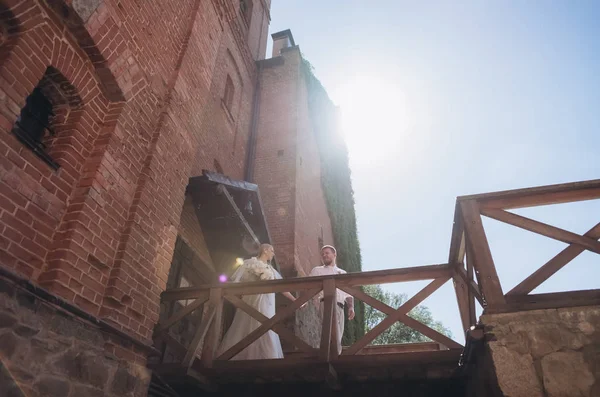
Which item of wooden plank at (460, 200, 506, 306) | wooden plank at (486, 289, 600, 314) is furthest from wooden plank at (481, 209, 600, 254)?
wooden plank at (486, 289, 600, 314)

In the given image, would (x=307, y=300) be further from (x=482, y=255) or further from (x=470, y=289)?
(x=482, y=255)

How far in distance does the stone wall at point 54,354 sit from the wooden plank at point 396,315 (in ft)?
7.01

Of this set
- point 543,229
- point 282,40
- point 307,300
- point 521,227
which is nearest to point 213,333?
point 307,300

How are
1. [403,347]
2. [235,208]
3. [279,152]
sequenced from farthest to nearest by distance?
[279,152] → [403,347] → [235,208]

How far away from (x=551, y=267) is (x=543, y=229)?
337mm

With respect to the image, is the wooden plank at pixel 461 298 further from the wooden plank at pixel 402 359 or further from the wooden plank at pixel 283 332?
the wooden plank at pixel 283 332

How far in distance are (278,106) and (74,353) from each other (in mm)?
10857

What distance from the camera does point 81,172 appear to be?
3531mm

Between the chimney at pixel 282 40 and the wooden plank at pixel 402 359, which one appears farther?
the chimney at pixel 282 40

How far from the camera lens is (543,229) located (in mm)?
3439

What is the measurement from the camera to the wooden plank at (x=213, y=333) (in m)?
4.50

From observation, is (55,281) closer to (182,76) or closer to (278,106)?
(182,76)

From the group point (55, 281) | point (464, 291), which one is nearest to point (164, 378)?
point (55, 281)

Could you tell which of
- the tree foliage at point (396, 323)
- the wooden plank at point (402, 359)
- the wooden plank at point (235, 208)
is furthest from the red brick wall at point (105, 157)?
the tree foliage at point (396, 323)
